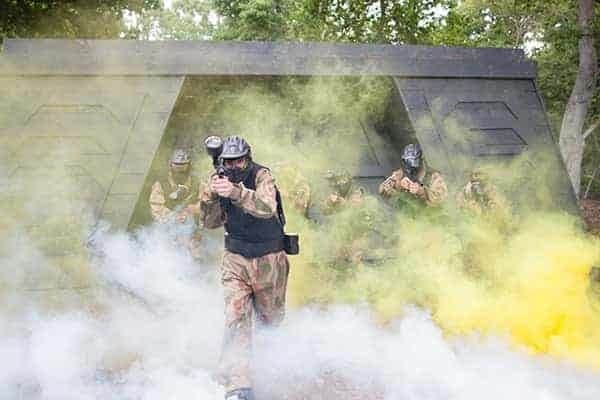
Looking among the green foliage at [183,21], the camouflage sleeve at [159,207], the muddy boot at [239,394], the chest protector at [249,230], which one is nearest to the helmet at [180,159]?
the camouflage sleeve at [159,207]

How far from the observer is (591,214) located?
749 inches

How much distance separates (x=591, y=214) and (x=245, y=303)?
1607cm

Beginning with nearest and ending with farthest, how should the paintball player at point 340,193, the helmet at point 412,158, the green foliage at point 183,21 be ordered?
the helmet at point 412,158 < the paintball player at point 340,193 < the green foliage at point 183,21

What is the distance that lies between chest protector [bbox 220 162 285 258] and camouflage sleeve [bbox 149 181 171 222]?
2.68 metres

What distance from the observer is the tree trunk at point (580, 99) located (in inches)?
577

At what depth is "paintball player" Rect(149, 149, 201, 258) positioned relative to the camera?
7.95m

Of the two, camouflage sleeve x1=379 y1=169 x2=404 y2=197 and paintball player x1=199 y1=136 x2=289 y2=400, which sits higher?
camouflage sleeve x1=379 y1=169 x2=404 y2=197

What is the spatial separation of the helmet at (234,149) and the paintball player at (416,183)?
299 centimetres

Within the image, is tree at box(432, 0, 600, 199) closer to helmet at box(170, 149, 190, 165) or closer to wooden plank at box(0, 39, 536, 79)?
wooden plank at box(0, 39, 536, 79)

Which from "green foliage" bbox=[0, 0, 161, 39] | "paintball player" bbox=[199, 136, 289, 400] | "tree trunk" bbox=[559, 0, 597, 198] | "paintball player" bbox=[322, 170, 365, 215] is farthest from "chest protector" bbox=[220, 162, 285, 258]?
"green foliage" bbox=[0, 0, 161, 39]

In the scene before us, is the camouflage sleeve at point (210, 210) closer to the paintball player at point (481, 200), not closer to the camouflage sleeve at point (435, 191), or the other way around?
the camouflage sleeve at point (435, 191)

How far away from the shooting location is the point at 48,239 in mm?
8531

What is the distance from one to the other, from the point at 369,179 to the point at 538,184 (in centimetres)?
259

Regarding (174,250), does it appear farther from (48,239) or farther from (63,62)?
(63,62)
